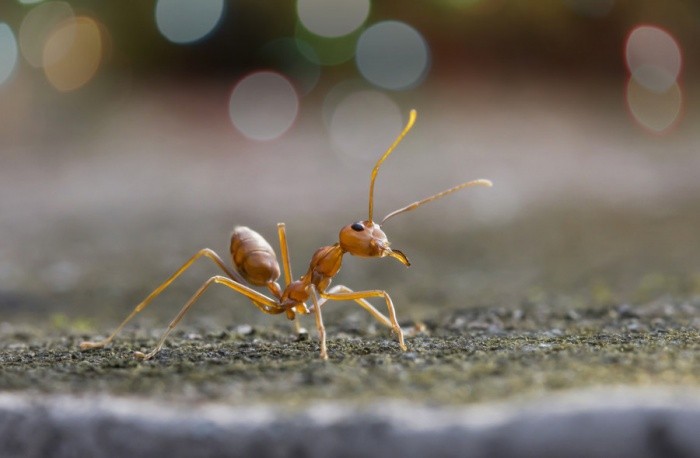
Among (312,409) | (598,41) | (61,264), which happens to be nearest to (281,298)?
(312,409)

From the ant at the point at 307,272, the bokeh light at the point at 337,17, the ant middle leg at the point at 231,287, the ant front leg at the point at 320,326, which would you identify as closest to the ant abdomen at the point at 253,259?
the ant at the point at 307,272

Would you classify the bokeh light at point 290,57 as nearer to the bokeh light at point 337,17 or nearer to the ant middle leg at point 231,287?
the bokeh light at point 337,17

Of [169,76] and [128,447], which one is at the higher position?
[169,76]

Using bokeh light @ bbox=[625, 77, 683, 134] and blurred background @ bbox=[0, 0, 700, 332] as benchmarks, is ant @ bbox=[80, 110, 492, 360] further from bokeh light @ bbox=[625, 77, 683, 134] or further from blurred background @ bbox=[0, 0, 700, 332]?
bokeh light @ bbox=[625, 77, 683, 134]

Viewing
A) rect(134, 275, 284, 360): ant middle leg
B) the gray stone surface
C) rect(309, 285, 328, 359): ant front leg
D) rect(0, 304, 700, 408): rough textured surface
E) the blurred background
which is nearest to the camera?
the gray stone surface

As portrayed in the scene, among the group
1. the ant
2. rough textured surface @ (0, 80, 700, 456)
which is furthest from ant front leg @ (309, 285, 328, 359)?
rough textured surface @ (0, 80, 700, 456)

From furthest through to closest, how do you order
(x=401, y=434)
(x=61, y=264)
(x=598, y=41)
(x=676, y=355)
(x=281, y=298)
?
(x=598, y=41), (x=61, y=264), (x=281, y=298), (x=676, y=355), (x=401, y=434)

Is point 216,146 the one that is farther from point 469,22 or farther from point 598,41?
point 598,41
